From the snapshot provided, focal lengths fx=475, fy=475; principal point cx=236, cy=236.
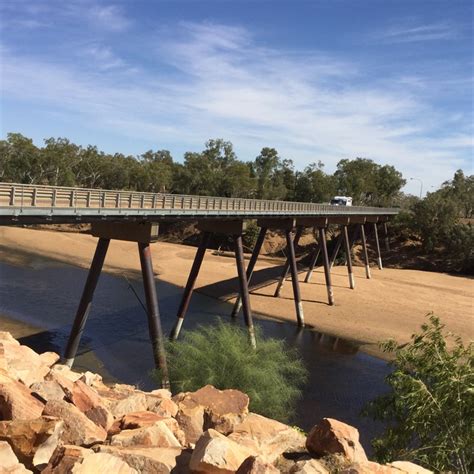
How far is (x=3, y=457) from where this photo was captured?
24.5ft

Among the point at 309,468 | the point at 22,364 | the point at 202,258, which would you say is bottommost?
the point at 22,364

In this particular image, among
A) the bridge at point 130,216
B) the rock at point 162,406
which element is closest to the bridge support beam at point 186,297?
the bridge at point 130,216

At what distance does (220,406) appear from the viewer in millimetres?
11914

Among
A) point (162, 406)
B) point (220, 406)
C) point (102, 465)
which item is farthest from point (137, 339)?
point (102, 465)

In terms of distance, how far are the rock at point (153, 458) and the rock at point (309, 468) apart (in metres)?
1.89

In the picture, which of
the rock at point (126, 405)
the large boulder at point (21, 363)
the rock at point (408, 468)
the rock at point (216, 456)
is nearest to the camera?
the rock at point (216, 456)

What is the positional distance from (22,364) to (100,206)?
9051 mm

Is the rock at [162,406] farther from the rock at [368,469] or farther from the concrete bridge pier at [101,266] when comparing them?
the concrete bridge pier at [101,266]

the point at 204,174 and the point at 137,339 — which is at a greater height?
the point at 204,174

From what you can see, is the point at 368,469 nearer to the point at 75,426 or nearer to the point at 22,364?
the point at 75,426

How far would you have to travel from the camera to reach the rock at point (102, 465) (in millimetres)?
7141

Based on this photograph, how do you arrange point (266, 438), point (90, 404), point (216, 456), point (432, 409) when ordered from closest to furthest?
point (216, 456) < point (432, 409) < point (266, 438) < point (90, 404)

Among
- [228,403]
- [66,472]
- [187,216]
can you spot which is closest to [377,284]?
Result: [187,216]

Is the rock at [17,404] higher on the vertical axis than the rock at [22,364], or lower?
higher
